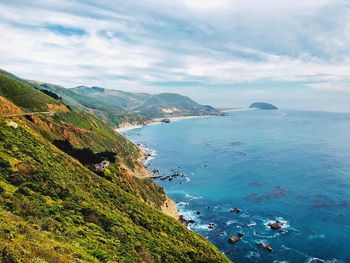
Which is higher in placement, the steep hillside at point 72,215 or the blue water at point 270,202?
the steep hillside at point 72,215

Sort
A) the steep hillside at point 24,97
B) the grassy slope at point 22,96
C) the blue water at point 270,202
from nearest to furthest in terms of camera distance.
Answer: the blue water at point 270,202, the grassy slope at point 22,96, the steep hillside at point 24,97

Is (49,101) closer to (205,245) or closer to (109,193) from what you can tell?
(109,193)

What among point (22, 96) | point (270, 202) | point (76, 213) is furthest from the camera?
point (22, 96)

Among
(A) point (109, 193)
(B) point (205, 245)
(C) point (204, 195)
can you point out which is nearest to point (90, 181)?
(A) point (109, 193)

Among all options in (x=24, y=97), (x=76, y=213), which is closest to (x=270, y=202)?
(x=76, y=213)

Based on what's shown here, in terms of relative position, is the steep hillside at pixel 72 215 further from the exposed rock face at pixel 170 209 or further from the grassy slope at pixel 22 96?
the grassy slope at pixel 22 96

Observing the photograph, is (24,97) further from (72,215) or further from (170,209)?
(72,215)

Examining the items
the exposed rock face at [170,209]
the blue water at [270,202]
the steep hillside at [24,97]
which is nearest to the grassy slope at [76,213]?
the blue water at [270,202]

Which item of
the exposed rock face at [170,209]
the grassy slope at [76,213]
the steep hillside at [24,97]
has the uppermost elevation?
the steep hillside at [24,97]
